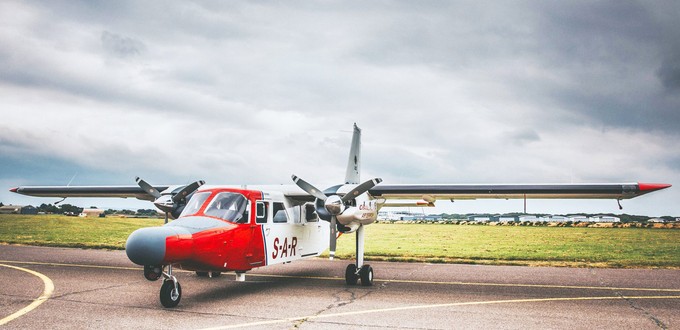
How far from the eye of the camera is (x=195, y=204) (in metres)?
10.8

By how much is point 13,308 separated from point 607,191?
47.0ft

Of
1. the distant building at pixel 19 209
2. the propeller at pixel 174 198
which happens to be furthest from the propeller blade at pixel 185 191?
the distant building at pixel 19 209

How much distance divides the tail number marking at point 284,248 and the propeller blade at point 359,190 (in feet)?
6.12

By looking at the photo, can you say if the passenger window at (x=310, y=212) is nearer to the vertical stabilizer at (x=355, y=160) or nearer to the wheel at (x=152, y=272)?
the vertical stabilizer at (x=355, y=160)

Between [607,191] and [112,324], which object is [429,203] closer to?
Result: [607,191]

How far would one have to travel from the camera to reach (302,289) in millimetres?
12391

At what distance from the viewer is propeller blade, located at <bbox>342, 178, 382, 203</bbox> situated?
1295 centimetres

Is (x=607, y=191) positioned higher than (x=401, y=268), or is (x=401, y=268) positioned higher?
(x=607, y=191)

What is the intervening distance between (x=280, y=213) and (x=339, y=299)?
298cm

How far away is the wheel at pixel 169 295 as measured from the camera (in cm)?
936

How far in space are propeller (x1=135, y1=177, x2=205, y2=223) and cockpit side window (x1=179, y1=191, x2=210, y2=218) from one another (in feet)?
7.27

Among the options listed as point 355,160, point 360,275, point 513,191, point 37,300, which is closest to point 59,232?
point 355,160

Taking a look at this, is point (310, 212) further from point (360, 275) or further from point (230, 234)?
point (230, 234)

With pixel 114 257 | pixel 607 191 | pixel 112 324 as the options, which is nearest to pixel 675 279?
pixel 607 191
